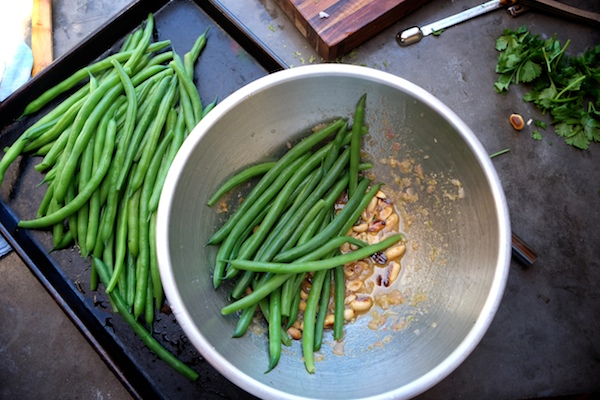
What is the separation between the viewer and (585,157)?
9.46ft

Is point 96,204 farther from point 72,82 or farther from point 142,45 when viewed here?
point 142,45

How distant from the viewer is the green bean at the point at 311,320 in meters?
2.00

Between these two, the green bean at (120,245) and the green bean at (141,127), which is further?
the green bean at (141,127)

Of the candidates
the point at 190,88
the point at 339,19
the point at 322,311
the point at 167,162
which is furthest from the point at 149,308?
the point at 339,19

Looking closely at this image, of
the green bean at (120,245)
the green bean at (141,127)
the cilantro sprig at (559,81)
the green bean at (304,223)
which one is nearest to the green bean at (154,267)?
the green bean at (120,245)

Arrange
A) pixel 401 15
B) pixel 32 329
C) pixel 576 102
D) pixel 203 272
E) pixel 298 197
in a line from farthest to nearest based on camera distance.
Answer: pixel 401 15
pixel 576 102
pixel 32 329
pixel 298 197
pixel 203 272

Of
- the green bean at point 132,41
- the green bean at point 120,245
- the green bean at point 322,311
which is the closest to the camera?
the green bean at point 322,311

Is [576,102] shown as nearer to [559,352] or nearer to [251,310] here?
[559,352]

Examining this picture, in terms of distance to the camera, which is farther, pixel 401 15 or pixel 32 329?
pixel 401 15

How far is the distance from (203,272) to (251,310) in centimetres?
25

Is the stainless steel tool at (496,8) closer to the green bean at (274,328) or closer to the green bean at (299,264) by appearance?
the green bean at (299,264)

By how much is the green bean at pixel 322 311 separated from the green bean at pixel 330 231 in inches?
5.9

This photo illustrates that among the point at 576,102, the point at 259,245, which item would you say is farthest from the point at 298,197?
the point at 576,102

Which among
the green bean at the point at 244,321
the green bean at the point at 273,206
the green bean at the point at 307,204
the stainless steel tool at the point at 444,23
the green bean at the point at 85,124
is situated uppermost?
the green bean at the point at 85,124
